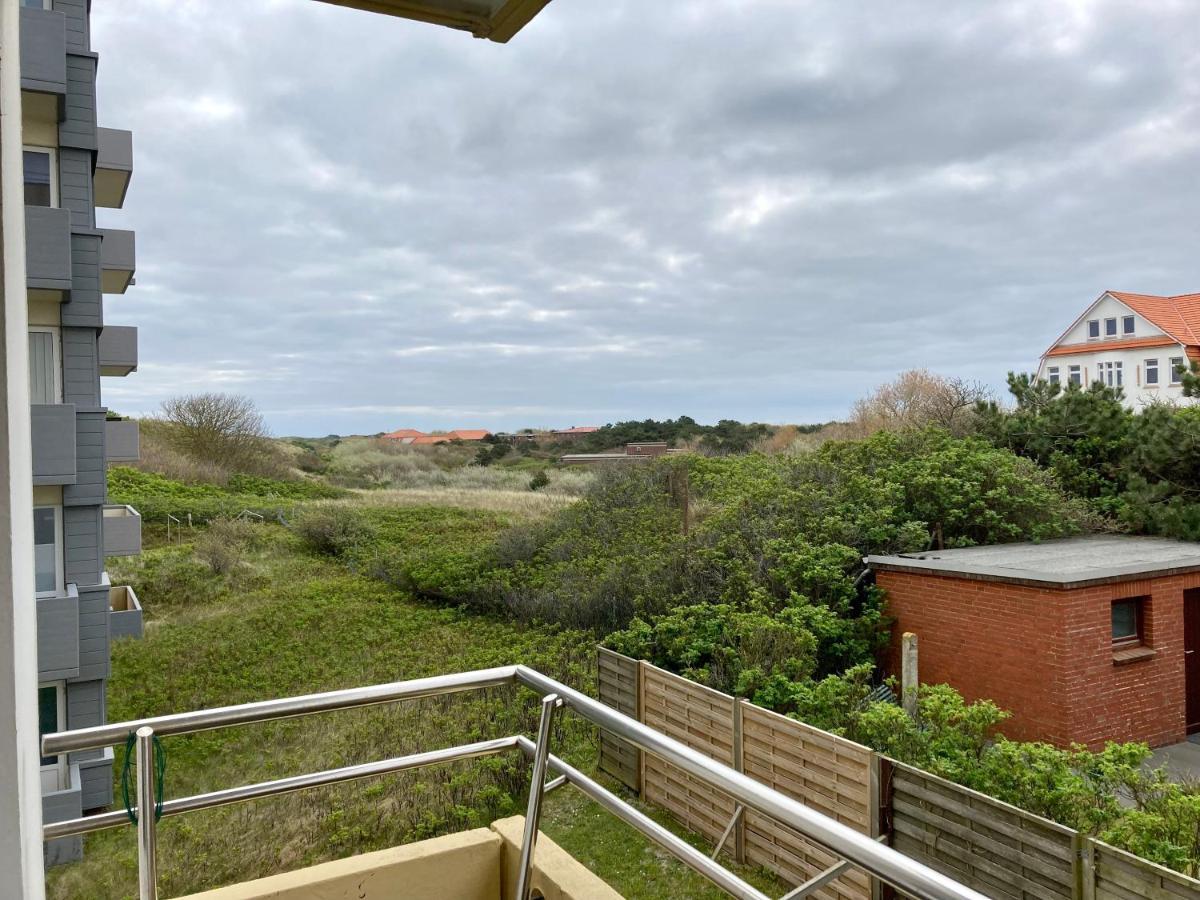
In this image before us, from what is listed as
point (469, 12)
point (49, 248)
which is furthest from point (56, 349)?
point (469, 12)

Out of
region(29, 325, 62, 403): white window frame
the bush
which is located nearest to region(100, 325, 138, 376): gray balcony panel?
region(29, 325, 62, 403): white window frame

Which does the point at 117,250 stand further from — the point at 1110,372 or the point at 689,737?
the point at 1110,372

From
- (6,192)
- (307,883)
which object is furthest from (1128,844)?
(6,192)

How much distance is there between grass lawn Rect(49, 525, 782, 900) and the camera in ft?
21.5

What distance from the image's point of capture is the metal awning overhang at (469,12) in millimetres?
1075

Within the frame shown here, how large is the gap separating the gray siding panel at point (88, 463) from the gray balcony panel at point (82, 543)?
0.11 metres

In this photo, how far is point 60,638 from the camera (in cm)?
727

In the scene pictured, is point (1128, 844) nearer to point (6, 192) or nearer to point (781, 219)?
point (6, 192)

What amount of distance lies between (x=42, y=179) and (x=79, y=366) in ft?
5.96

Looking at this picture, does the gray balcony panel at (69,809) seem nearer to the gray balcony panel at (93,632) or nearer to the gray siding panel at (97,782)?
the gray siding panel at (97,782)

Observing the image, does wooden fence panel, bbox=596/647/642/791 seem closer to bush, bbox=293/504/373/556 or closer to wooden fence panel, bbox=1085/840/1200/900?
wooden fence panel, bbox=1085/840/1200/900

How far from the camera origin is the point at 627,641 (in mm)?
8320

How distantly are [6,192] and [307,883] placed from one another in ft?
6.08

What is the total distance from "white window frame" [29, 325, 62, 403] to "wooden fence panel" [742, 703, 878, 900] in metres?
7.03
